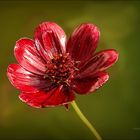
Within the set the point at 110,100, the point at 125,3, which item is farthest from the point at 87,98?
the point at 125,3

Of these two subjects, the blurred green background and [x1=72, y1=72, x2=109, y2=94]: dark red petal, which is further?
the blurred green background

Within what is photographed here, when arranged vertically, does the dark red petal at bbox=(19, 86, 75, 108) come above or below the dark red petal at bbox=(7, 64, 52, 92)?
below

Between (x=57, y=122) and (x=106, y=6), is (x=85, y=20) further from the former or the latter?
(x=57, y=122)

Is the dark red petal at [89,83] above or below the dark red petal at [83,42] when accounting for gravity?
below
